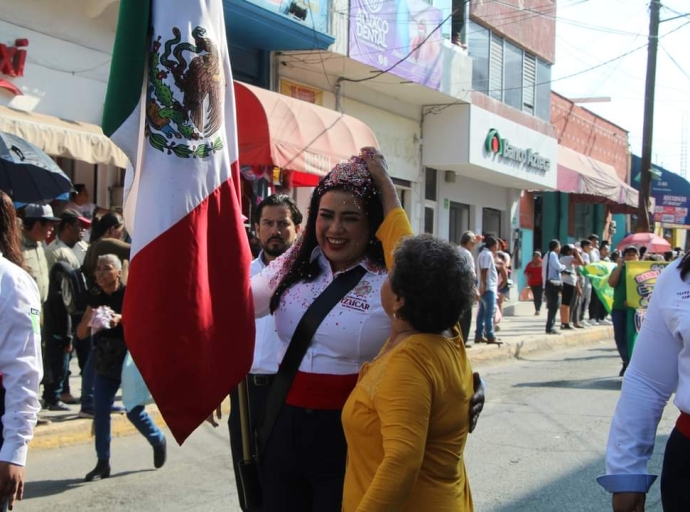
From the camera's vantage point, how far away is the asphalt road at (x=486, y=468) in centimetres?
588

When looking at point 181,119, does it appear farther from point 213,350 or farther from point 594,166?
point 594,166

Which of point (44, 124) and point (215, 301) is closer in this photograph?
point (215, 301)

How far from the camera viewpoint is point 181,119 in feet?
10.5

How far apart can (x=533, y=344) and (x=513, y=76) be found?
33.0 ft

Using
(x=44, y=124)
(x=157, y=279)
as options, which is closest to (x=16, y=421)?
(x=157, y=279)

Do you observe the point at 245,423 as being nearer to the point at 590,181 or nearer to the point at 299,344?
the point at 299,344

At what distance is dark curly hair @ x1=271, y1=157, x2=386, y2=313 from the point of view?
3.35 meters

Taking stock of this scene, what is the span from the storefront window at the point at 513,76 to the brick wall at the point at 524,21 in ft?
0.88

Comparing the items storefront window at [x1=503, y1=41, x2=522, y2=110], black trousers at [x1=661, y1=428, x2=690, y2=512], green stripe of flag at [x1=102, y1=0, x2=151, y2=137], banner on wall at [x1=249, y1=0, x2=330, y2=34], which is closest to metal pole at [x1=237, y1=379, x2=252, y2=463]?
green stripe of flag at [x1=102, y1=0, x2=151, y2=137]

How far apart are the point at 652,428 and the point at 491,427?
18.4ft

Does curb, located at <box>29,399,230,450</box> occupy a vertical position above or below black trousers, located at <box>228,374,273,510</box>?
below

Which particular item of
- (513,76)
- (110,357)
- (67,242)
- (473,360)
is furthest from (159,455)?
(513,76)

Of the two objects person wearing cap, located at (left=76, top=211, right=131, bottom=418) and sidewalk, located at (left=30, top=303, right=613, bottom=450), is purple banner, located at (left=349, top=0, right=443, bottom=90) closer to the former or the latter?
sidewalk, located at (left=30, top=303, right=613, bottom=450)

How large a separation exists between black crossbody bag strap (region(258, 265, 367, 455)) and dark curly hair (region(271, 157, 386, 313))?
15cm
